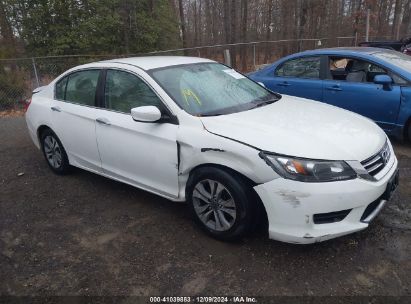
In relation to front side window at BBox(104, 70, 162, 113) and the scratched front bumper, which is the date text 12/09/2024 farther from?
front side window at BBox(104, 70, 162, 113)

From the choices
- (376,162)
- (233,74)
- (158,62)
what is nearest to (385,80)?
(233,74)

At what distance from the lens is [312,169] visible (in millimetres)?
2881

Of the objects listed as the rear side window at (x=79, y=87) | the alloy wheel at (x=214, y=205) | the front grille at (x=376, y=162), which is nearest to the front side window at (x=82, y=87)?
the rear side window at (x=79, y=87)

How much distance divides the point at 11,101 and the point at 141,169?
8657 mm

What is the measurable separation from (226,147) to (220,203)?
0.50m

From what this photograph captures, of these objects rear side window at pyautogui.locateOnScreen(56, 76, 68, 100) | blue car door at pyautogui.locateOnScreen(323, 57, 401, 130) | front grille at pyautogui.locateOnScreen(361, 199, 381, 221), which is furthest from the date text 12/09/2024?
blue car door at pyautogui.locateOnScreen(323, 57, 401, 130)

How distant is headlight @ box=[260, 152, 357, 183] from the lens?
2871 millimetres

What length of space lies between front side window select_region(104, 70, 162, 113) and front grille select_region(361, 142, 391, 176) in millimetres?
1877

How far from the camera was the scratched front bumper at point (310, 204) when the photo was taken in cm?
284

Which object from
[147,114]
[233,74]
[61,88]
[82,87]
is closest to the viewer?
[147,114]

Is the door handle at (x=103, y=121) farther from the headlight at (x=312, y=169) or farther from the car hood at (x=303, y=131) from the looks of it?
the headlight at (x=312, y=169)

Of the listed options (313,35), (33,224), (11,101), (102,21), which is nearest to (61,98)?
(33,224)

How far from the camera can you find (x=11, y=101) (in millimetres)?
10906

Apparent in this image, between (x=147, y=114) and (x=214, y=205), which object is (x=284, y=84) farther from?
(x=214, y=205)
